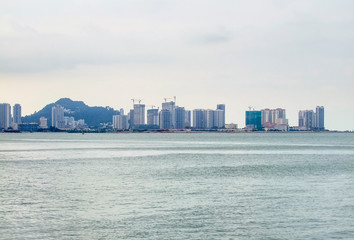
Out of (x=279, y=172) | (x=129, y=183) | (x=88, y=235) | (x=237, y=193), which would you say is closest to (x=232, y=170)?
(x=279, y=172)

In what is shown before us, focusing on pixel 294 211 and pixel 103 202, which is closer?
pixel 294 211

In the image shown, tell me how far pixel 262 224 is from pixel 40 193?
18919 millimetres

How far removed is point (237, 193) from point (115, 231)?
15.4 metres

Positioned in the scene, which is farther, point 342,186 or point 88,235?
point 342,186

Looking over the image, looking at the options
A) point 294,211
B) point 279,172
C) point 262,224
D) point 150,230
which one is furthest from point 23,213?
point 279,172

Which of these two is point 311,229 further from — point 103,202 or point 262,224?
point 103,202

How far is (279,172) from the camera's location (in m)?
58.7

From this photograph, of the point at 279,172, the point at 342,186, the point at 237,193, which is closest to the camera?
the point at 237,193

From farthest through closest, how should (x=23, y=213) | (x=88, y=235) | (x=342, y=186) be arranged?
(x=342, y=186)
(x=23, y=213)
(x=88, y=235)

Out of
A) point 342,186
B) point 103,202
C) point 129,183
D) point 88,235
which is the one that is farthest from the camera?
point 129,183

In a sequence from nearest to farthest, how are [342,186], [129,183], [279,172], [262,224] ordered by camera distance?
1. [262,224]
2. [342,186]
3. [129,183]
4. [279,172]

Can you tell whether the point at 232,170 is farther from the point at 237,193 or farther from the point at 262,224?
the point at 262,224

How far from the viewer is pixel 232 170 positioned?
61.7 meters

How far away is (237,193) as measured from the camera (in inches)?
1609
